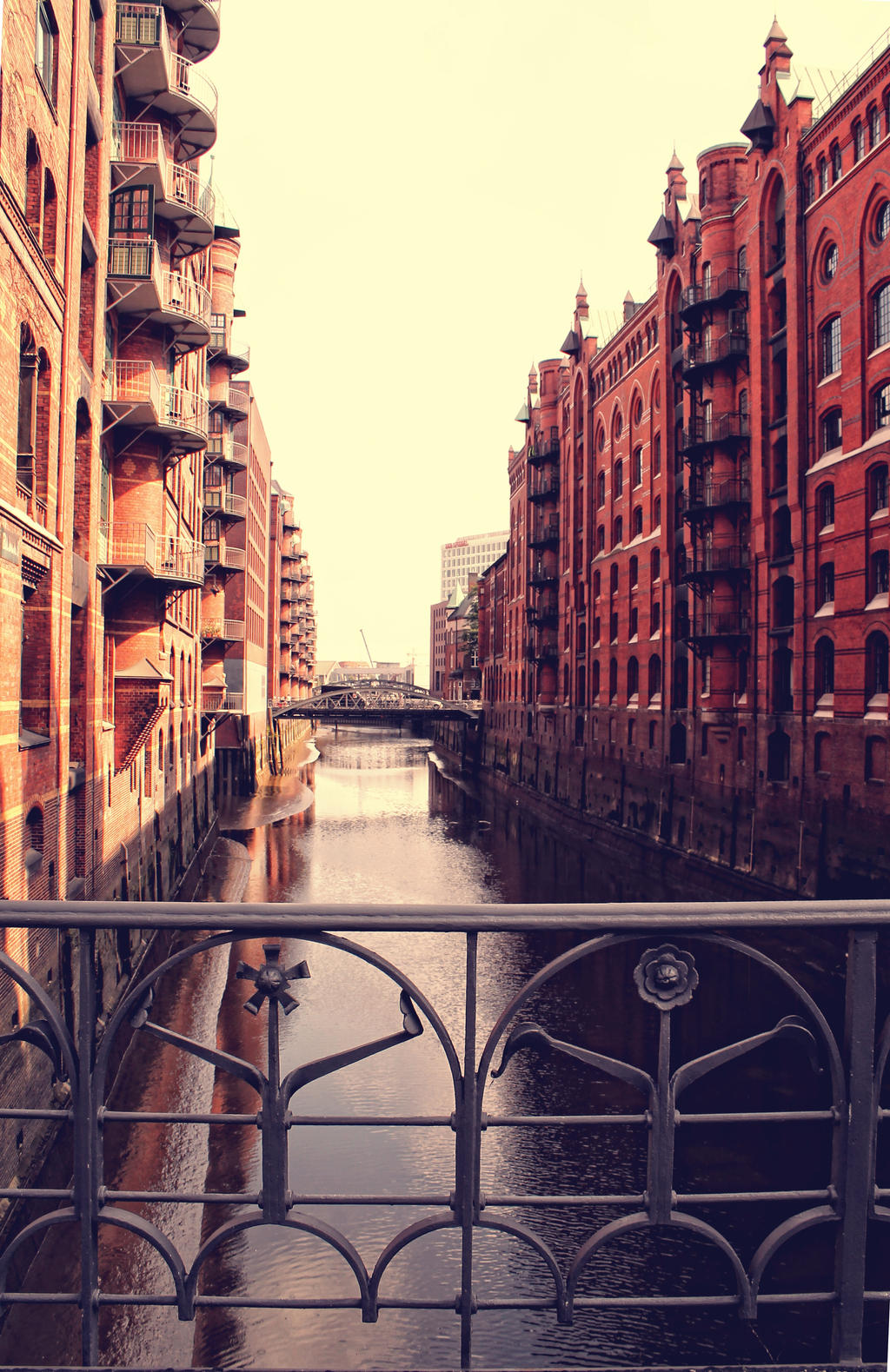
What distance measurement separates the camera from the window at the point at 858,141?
19.2 meters

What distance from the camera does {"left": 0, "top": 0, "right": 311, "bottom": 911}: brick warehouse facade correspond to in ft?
31.6

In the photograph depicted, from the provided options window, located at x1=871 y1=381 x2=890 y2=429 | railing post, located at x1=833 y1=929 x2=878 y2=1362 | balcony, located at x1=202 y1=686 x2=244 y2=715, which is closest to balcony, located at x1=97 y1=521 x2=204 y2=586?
window, located at x1=871 y1=381 x2=890 y2=429

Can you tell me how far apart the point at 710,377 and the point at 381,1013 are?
64.2ft

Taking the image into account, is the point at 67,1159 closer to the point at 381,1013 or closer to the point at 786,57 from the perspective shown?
the point at 381,1013

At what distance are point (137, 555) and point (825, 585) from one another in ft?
48.3

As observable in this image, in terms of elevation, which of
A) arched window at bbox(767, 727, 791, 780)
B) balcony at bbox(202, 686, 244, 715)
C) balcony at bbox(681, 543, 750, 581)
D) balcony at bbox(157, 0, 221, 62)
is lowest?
arched window at bbox(767, 727, 791, 780)

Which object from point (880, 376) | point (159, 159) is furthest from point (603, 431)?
point (159, 159)

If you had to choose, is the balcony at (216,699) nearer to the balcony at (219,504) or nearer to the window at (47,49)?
the balcony at (219,504)

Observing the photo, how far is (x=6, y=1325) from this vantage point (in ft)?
26.5

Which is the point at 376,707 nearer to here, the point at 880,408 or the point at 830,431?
the point at 830,431

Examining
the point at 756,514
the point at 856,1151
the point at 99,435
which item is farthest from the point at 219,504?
the point at 856,1151

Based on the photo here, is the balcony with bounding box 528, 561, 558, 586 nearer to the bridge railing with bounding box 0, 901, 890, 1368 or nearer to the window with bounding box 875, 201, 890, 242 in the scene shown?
the bridge railing with bounding box 0, 901, 890, 1368

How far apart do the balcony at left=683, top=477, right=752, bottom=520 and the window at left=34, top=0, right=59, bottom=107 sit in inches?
749

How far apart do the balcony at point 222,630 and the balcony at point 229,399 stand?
821 cm
